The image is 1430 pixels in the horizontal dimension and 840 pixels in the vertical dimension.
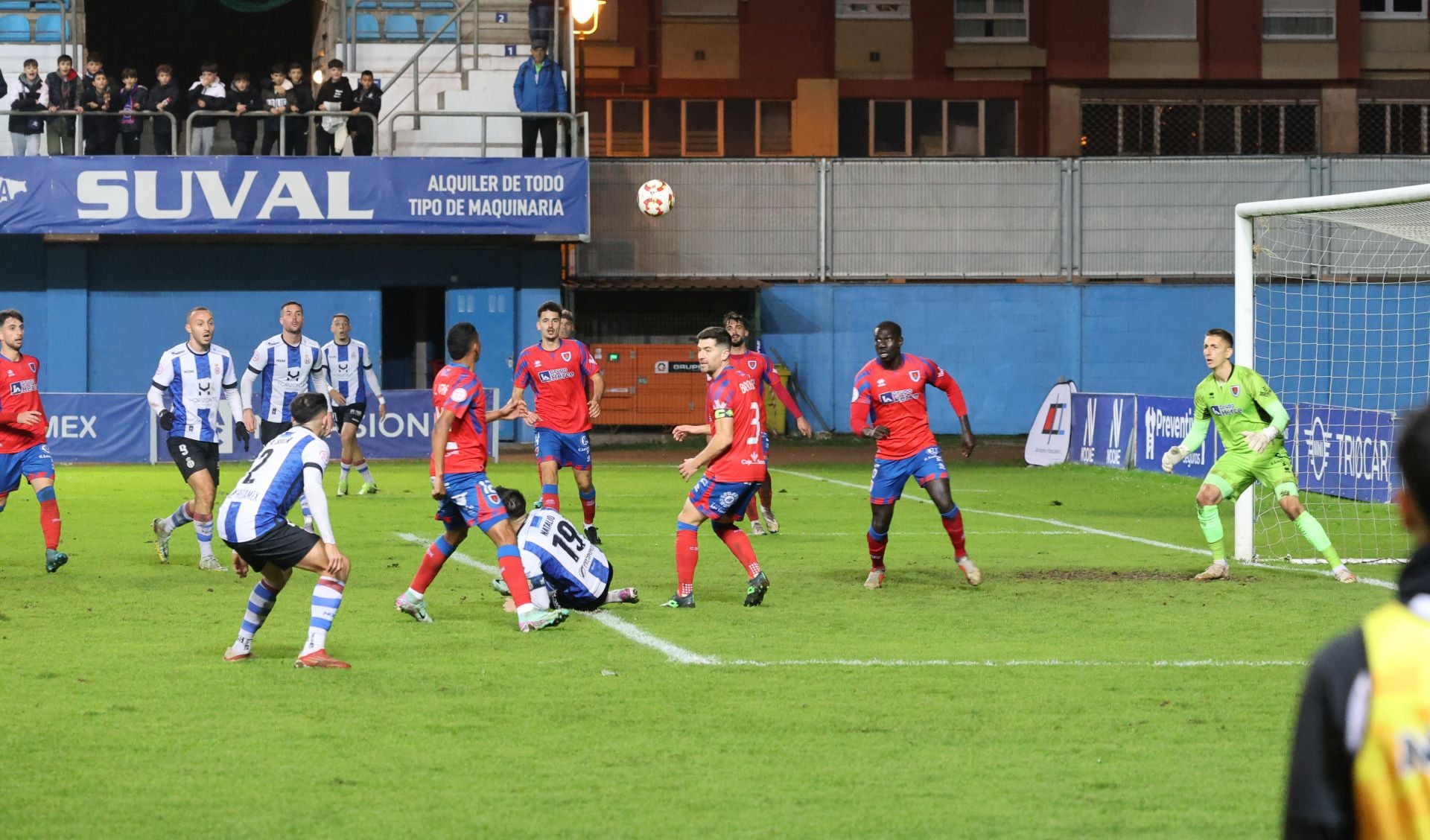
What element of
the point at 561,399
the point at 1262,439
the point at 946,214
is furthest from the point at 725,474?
the point at 946,214

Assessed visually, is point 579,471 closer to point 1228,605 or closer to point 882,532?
point 882,532

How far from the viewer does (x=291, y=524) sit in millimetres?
8812

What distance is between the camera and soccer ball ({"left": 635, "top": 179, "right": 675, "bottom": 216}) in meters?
33.0

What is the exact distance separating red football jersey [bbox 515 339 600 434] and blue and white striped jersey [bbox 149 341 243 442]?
2840 mm

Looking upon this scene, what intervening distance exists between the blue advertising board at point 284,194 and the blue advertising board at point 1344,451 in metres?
13.5

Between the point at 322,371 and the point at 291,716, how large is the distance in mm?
11423

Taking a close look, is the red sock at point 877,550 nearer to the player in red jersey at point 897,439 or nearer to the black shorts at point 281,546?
the player in red jersey at point 897,439

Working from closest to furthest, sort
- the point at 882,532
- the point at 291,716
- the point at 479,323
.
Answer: the point at 291,716
the point at 882,532
the point at 479,323

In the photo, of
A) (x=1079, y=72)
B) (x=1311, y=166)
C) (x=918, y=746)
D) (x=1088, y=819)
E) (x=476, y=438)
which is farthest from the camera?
(x=1079, y=72)

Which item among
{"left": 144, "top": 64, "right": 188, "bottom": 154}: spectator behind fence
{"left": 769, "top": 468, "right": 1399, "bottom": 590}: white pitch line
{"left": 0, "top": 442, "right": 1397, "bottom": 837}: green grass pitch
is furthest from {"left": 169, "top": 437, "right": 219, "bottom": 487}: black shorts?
{"left": 144, "top": 64, "right": 188, "bottom": 154}: spectator behind fence

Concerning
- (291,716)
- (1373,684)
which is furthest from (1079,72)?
(1373,684)

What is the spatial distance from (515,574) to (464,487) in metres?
0.68

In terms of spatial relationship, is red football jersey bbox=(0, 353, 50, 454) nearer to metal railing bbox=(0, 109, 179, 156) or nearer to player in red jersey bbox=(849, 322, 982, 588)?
player in red jersey bbox=(849, 322, 982, 588)

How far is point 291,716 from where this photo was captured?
770cm
